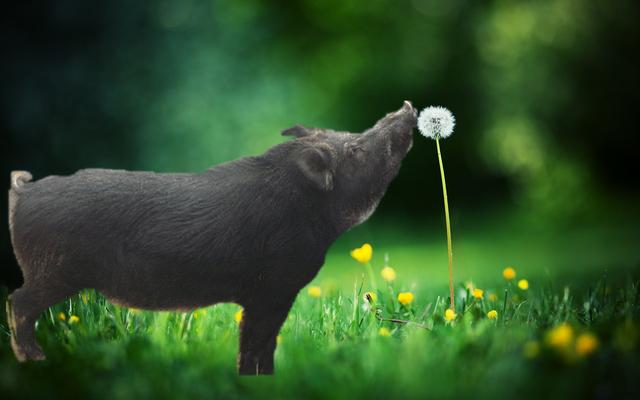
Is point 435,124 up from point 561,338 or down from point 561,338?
up

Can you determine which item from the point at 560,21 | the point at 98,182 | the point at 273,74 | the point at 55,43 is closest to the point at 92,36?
the point at 55,43

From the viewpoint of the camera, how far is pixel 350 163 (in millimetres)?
3805

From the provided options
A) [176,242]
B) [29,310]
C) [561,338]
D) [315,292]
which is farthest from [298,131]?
[561,338]

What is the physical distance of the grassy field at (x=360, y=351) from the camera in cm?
296

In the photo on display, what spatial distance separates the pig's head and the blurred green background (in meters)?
3.85

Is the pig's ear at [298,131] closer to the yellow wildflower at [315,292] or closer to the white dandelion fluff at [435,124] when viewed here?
the white dandelion fluff at [435,124]

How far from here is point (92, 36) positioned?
9.20m

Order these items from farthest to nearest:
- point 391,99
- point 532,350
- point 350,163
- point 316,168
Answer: point 391,99 → point 350,163 → point 316,168 → point 532,350

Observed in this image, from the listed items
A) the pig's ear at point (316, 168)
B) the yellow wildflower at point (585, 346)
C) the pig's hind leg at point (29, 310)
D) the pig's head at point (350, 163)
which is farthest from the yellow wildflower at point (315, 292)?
the yellow wildflower at point (585, 346)

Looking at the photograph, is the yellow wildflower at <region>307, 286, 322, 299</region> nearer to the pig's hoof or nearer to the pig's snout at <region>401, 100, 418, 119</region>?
the pig's snout at <region>401, 100, 418, 119</region>

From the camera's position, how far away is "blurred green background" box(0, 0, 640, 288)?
8820 millimetres

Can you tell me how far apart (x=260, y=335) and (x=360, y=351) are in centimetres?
55

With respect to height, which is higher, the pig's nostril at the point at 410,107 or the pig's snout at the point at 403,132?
the pig's nostril at the point at 410,107

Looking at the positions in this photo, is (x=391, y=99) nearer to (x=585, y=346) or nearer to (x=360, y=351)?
(x=360, y=351)
